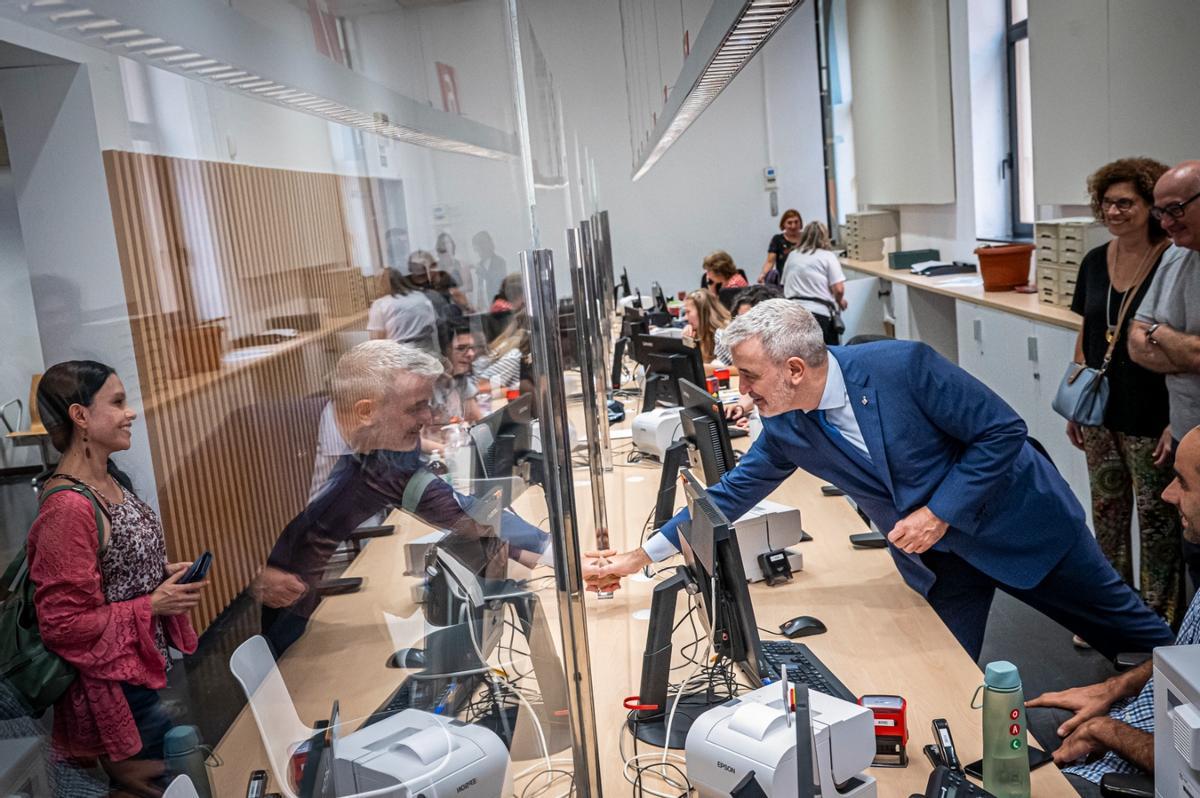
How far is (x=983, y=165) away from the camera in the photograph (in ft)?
25.0

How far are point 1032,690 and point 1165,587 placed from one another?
23.4 inches

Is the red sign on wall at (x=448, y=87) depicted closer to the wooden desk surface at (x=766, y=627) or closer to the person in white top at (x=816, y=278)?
the wooden desk surface at (x=766, y=627)

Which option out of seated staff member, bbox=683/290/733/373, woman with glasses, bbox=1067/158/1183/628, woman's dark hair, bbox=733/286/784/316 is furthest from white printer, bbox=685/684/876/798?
seated staff member, bbox=683/290/733/373

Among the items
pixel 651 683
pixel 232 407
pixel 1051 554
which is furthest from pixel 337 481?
pixel 1051 554

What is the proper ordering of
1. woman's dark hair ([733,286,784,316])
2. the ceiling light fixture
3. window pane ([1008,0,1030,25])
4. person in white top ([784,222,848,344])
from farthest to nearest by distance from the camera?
person in white top ([784,222,848,344]) < window pane ([1008,0,1030,25]) < woman's dark hair ([733,286,784,316]) < the ceiling light fixture

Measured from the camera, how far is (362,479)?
35.9 inches

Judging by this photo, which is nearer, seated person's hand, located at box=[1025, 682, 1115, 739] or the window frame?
seated person's hand, located at box=[1025, 682, 1115, 739]

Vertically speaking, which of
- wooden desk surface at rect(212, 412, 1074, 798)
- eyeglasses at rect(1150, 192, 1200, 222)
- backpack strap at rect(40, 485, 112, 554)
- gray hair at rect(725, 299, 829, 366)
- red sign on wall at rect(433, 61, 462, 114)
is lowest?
wooden desk surface at rect(212, 412, 1074, 798)

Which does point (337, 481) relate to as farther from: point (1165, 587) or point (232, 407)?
point (1165, 587)

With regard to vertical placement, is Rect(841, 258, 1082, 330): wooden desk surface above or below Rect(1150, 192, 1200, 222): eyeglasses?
below

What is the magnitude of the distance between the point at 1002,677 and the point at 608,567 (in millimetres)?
1279

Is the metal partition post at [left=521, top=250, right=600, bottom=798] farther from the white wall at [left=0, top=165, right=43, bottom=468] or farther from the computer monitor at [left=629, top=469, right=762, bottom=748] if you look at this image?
the white wall at [left=0, top=165, right=43, bottom=468]

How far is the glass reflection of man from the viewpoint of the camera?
75cm

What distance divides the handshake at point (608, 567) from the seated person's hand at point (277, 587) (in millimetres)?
2033
